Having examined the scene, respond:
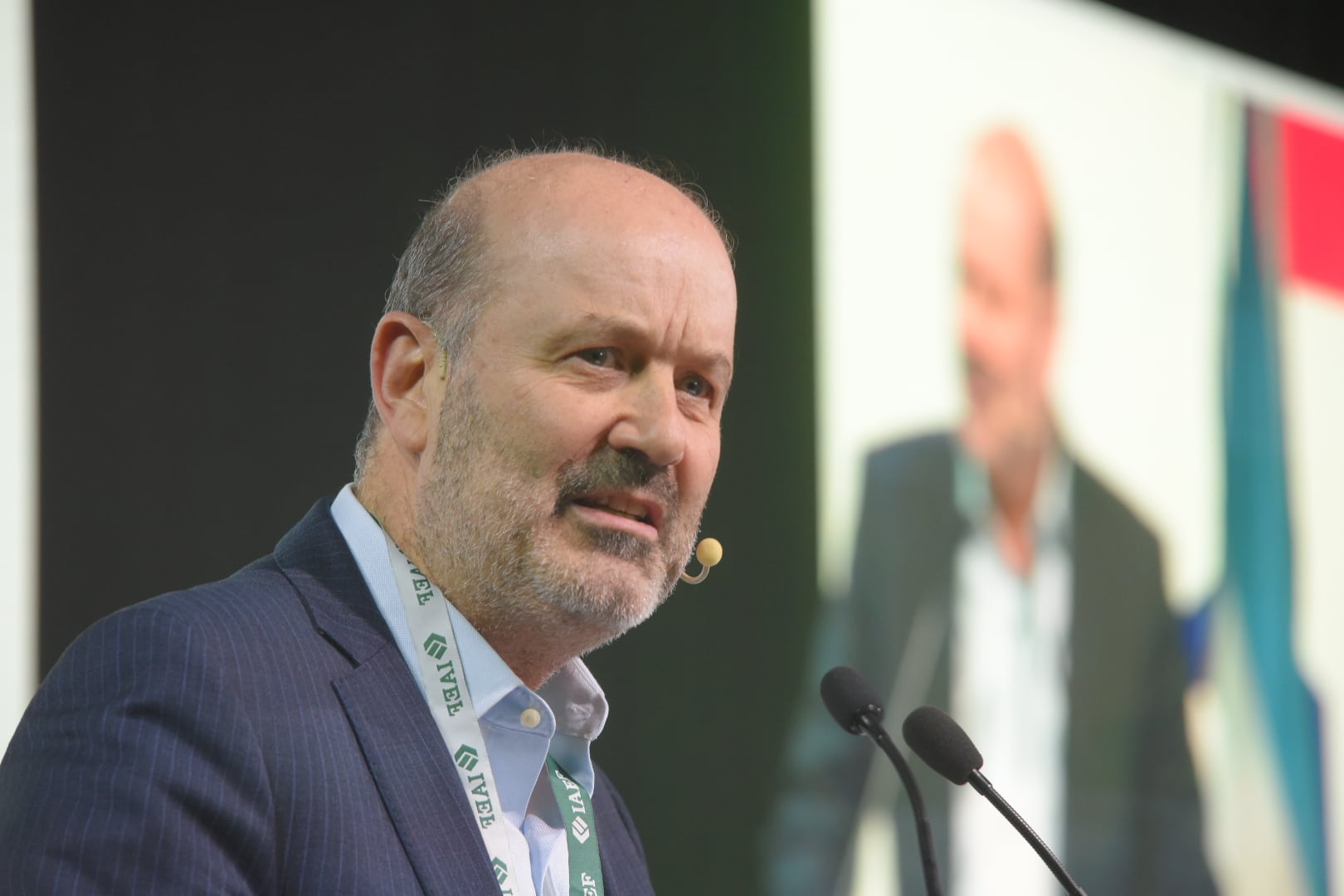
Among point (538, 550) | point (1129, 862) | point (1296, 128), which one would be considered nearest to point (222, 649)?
point (538, 550)

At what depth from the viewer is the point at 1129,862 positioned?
4363mm

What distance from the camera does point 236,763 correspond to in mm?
1460

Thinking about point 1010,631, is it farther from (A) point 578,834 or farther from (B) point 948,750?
(A) point 578,834

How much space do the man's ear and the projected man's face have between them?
8.45 ft

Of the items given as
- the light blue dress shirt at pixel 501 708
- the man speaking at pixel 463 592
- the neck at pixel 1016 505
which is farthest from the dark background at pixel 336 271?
the light blue dress shirt at pixel 501 708

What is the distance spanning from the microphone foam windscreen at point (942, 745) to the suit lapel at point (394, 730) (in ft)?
1.88

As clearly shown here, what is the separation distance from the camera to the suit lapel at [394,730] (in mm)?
1581

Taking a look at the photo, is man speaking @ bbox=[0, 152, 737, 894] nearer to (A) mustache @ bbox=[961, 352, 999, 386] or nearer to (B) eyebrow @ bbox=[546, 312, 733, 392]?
(B) eyebrow @ bbox=[546, 312, 733, 392]

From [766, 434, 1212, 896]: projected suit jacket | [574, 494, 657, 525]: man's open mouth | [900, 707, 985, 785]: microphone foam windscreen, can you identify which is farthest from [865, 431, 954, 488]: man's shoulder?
[574, 494, 657, 525]: man's open mouth

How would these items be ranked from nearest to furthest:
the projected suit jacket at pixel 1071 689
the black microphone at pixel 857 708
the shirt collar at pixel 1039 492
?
1. the black microphone at pixel 857 708
2. the projected suit jacket at pixel 1071 689
3. the shirt collar at pixel 1039 492

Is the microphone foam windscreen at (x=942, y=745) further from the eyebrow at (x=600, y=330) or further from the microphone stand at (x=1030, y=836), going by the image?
the eyebrow at (x=600, y=330)

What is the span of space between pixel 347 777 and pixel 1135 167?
3828 millimetres

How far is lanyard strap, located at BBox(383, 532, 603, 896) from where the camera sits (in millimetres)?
1684

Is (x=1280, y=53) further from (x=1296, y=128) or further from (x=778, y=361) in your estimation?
(x=778, y=361)
